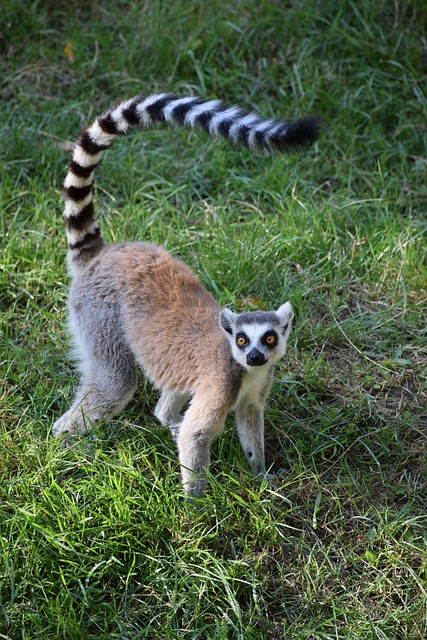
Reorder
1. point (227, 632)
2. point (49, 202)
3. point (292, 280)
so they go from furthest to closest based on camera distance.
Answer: point (49, 202) < point (292, 280) < point (227, 632)

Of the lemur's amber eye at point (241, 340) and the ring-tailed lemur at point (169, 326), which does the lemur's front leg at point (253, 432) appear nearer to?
the ring-tailed lemur at point (169, 326)

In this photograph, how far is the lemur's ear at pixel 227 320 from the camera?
4.16 m

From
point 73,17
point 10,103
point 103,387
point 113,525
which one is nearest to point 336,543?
point 113,525

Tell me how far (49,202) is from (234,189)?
4.57 ft

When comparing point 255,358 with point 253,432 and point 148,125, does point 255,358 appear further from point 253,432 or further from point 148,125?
point 148,125

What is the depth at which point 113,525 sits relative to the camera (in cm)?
389

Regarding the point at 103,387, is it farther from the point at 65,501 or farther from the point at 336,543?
the point at 336,543

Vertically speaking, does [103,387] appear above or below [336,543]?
above

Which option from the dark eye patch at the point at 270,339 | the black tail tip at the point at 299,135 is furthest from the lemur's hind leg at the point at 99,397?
the black tail tip at the point at 299,135

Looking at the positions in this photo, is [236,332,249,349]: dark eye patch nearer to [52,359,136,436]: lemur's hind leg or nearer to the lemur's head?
the lemur's head

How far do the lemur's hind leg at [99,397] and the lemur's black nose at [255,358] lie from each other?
823mm

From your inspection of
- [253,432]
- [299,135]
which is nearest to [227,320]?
[253,432]

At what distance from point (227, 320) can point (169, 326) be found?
40 cm

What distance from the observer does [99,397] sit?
4.48 meters
